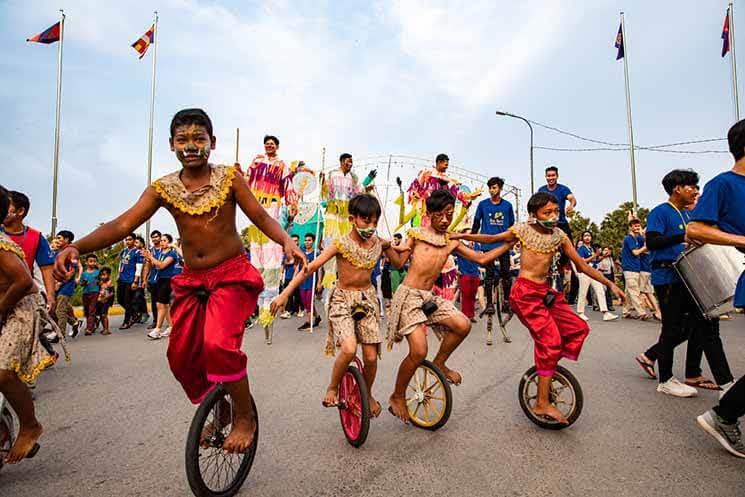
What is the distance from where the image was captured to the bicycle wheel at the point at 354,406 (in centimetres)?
356

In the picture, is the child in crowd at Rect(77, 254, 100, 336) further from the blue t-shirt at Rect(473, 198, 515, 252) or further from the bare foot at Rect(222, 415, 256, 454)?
the bare foot at Rect(222, 415, 256, 454)

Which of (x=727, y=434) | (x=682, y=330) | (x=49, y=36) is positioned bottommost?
(x=727, y=434)

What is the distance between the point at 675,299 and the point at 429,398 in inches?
107

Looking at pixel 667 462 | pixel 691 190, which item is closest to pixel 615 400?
pixel 667 462

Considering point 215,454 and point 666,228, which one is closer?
point 215,454

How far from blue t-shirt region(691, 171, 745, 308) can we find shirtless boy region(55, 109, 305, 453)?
2.49 m

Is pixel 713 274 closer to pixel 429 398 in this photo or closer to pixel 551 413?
pixel 551 413

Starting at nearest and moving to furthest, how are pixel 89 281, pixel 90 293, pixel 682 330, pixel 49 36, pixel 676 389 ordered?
pixel 676 389 < pixel 682 330 < pixel 89 281 < pixel 90 293 < pixel 49 36

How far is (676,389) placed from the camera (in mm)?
5004

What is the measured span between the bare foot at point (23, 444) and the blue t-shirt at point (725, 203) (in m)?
4.36

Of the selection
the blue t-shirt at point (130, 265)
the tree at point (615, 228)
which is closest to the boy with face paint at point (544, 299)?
the blue t-shirt at point (130, 265)

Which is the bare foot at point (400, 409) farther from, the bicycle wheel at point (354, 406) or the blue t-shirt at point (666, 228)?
the blue t-shirt at point (666, 228)

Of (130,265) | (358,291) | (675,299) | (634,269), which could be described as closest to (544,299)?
(358,291)

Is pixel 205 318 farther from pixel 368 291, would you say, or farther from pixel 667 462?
pixel 667 462
